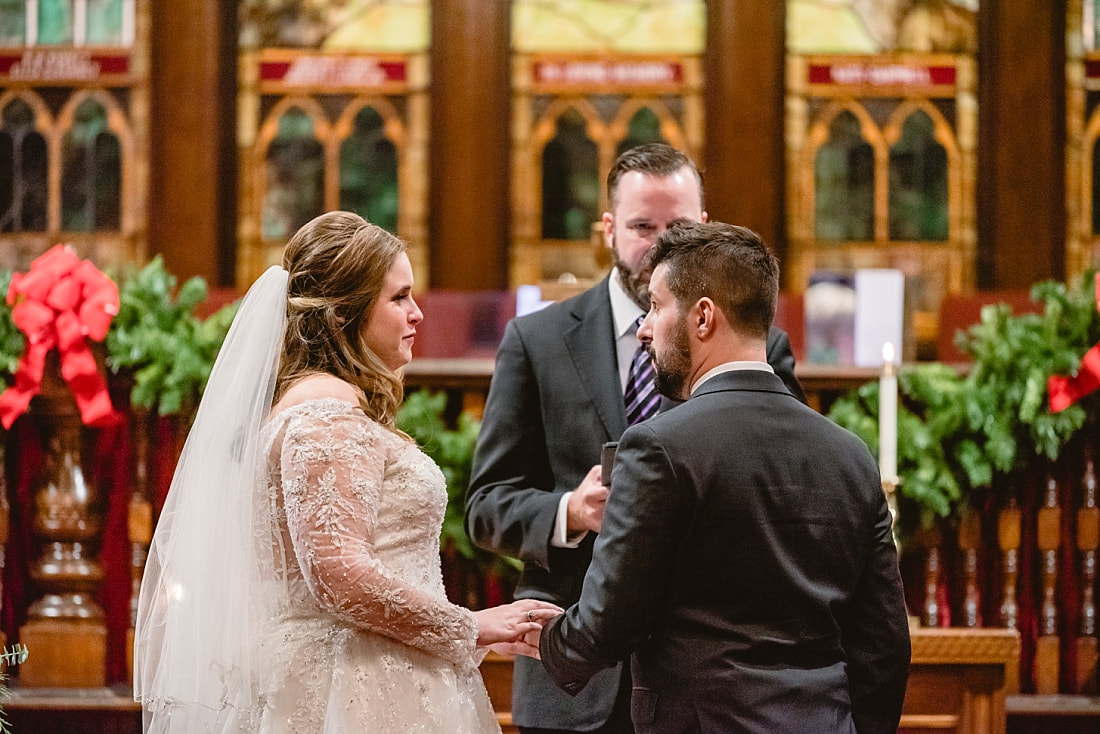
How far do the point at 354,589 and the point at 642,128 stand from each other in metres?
4.87

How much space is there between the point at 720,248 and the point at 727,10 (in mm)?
4764

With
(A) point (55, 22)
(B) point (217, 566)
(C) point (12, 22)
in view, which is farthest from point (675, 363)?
(C) point (12, 22)

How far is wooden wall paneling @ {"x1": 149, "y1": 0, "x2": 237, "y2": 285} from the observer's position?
6328 millimetres

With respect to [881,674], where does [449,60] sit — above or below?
above

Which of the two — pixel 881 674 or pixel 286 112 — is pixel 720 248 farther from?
pixel 286 112

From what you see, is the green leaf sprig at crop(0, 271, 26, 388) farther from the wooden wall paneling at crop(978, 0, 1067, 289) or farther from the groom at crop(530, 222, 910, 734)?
the wooden wall paneling at crop(978, 0, 1067, 289)

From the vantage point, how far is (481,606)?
345 centimetres

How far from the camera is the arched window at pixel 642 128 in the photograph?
650 centimetres

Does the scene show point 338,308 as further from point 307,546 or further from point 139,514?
point 139,514

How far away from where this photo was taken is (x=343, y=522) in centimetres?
200

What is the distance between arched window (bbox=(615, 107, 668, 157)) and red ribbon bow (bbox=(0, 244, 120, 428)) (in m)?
3.64

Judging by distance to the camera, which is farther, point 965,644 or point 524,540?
point 965,644

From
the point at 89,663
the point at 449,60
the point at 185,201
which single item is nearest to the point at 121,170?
the point at 185,201

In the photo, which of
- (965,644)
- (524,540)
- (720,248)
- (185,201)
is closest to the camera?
(720,248)
